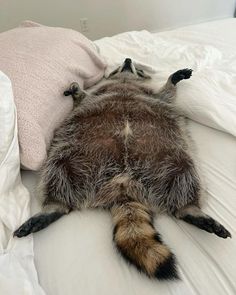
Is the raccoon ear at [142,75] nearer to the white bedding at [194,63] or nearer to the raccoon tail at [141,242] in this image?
the white bedding at [194,63]

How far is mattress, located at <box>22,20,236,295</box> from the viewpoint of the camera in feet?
2.28

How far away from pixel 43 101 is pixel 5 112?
18 cm

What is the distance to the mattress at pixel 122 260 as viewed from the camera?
0.70 m

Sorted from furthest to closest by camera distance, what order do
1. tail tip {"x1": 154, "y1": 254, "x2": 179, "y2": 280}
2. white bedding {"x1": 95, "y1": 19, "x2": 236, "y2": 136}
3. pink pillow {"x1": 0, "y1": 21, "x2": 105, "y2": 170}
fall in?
white bedding {"x1": 95, "y1": 19, "x2": 236, "y2": 136}
pink pillow {"x1": 0, "y1": 21, "x2": 105, "y2": 170}
tail tip {"x1": 154, "y1": 254, "x2": 179, "y2": 280}

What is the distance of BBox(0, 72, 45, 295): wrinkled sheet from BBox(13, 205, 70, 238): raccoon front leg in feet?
0.07

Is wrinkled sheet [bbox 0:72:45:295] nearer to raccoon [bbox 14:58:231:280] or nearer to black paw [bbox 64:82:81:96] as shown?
raccoon [bbox 14:58:231:280]

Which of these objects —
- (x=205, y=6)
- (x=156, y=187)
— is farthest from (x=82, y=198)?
Answer: (x=205, y=6)

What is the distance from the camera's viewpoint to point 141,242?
2.52 feet

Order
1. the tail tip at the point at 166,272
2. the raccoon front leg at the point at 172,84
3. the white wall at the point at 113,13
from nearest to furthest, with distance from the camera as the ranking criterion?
1. the tail tip at the point at 166,272
2. the raccoon front leg at the point at 172,84
3. the white wall at the point at 113,13

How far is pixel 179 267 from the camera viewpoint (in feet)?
2.38

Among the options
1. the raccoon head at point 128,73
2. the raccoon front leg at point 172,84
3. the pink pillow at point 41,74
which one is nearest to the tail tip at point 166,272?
the pink pillow at point 41,74

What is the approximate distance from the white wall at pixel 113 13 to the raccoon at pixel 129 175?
1.96 metres

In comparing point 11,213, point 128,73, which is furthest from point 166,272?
point 128,73

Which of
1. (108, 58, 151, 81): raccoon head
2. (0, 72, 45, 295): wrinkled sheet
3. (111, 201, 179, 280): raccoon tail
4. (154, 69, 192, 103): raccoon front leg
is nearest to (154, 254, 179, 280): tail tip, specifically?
(111, 201, 179, 280): raccoon tail
